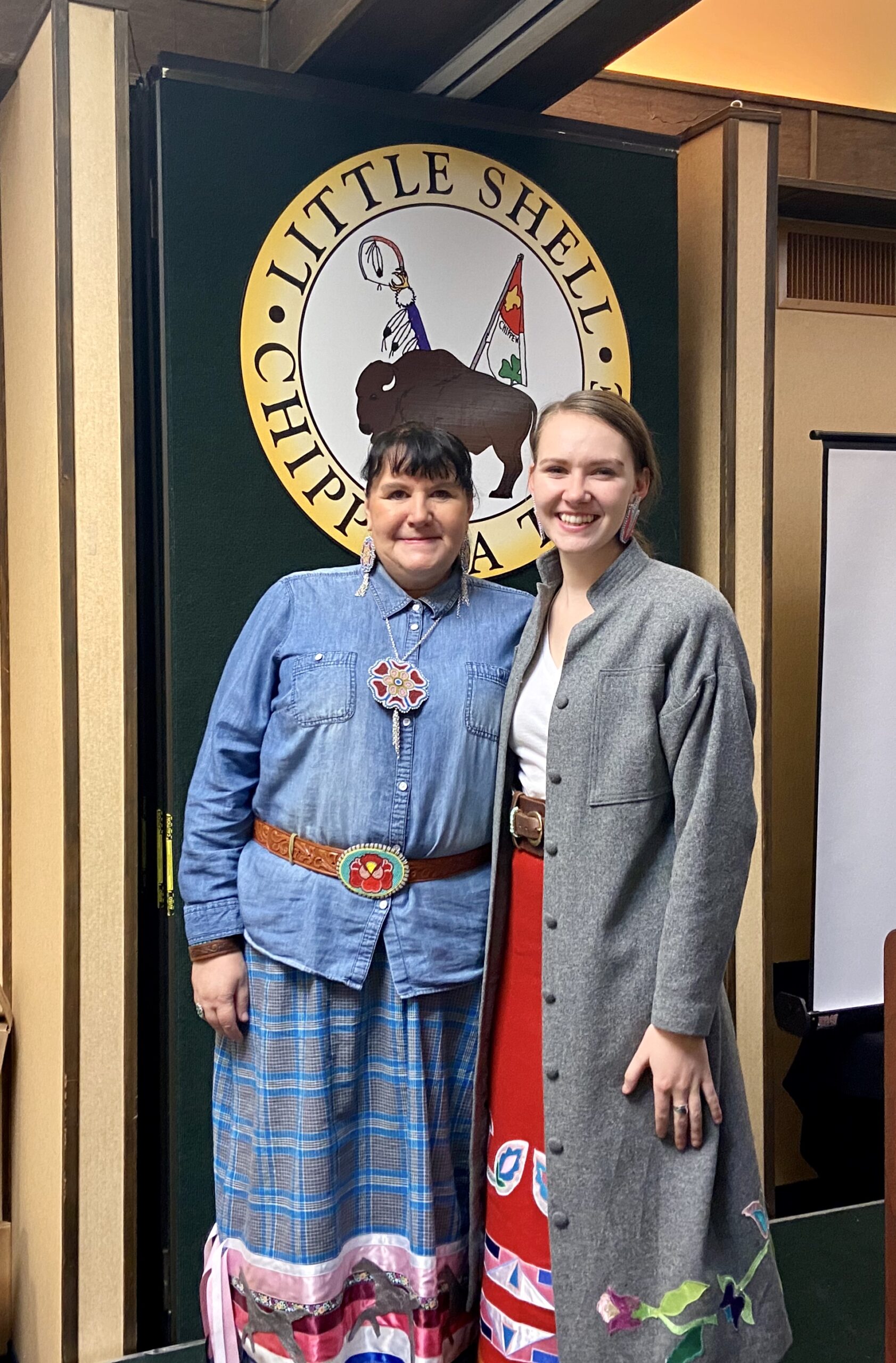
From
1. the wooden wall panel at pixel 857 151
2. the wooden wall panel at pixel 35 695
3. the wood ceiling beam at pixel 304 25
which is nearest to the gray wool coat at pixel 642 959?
the wooden wall panel at pixel 35 695

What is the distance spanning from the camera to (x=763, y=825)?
2.77 metres

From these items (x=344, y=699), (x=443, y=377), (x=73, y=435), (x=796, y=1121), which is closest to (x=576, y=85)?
(x=443, y=377)

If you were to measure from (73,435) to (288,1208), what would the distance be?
129 cm

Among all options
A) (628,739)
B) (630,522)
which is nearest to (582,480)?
(630,522)

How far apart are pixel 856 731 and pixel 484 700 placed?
1.32 metres

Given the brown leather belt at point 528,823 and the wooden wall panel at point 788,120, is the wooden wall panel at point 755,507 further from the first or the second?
the brown leather belt at point 528,823

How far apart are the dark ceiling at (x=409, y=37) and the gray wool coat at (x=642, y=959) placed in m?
1.06

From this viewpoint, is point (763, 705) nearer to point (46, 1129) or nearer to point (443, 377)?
point (443, 377)

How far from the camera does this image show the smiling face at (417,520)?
1.89m

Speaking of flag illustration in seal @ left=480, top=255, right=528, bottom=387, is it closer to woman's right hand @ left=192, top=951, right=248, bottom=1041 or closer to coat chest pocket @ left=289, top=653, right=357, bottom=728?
coat chest pocket @ left=289, top=653, right=357, bottom=728

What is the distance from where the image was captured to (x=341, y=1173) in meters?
1.93

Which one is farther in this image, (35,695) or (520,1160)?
(35,695)

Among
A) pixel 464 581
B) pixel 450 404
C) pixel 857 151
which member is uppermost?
pixel 857 151

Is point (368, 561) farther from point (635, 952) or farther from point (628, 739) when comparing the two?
point (635, 952)
